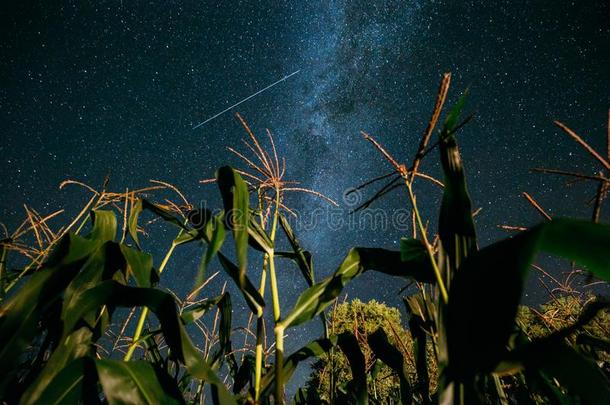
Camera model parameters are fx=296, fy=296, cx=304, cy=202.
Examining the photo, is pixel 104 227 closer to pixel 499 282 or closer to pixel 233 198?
pixel 233 198

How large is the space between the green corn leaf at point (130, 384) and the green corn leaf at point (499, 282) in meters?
0.93

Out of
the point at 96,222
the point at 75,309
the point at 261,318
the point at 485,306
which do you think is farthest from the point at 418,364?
the point at 96,222

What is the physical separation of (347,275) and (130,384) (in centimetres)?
90

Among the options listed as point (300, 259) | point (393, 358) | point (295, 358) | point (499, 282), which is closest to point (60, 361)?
point (295, 358)

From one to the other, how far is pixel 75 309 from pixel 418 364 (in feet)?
5.58

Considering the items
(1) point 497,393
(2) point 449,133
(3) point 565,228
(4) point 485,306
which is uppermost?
(2) point 449,133

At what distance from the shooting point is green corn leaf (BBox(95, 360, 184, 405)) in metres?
→ 0.92

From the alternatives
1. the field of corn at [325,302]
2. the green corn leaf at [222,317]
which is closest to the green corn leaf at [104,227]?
the field of corn at [325,302]

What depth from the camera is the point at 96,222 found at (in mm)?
1352

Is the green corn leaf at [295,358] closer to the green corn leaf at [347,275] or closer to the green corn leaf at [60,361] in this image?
the green corn leaf at [347,275]

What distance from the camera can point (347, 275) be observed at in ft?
4.49

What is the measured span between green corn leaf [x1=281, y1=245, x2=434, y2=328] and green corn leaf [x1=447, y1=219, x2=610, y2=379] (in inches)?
22.5

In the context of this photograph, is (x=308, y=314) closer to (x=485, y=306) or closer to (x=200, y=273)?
(x=200, y=273)

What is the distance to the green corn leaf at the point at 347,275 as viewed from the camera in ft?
4.34
